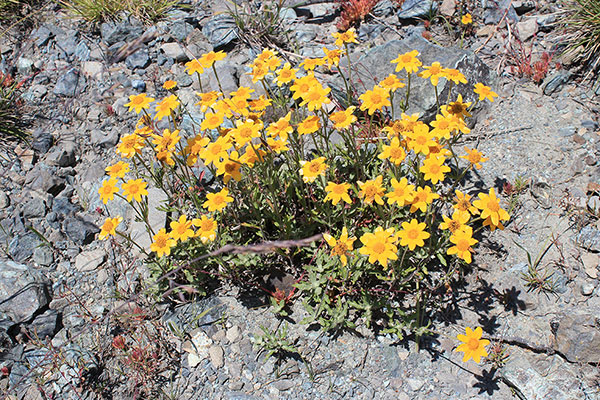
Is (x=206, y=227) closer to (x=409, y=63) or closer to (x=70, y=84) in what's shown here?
(x=409, y=63)

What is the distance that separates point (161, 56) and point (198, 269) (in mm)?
3386

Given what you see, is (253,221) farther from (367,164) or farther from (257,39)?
(257,39)

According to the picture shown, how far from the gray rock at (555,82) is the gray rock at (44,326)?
531cm

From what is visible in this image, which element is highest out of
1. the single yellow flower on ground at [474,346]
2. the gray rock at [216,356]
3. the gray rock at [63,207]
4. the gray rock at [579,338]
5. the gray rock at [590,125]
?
the gray rock at [590,125]

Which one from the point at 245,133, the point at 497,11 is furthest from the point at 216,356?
the point at 497,11

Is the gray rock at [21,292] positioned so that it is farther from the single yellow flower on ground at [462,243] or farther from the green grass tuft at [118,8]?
the green grass tuft at [118,8]

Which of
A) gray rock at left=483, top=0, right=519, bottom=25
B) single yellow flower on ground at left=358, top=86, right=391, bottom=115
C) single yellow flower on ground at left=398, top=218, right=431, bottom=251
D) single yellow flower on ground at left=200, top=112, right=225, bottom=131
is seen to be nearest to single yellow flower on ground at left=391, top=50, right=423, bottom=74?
single yellow flower on ground at left=358, top=86, right=391, bottom=115

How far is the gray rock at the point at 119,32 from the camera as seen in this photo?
6.43m

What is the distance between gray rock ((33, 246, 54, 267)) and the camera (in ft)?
14.8

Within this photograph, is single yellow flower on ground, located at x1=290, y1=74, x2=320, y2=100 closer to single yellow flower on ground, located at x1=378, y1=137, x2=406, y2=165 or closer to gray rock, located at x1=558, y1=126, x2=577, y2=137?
single yellow flower on ground, located at x1=378, y1=137, x2=406, y2=165

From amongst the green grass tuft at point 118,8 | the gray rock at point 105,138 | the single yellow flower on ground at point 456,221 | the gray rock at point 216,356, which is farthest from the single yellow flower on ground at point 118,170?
the green grass tuft at point 118,8

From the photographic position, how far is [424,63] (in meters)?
5.21

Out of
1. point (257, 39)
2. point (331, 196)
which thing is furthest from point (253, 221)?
point (257, 39)

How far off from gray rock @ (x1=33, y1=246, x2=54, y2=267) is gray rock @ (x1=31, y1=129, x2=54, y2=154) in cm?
138
